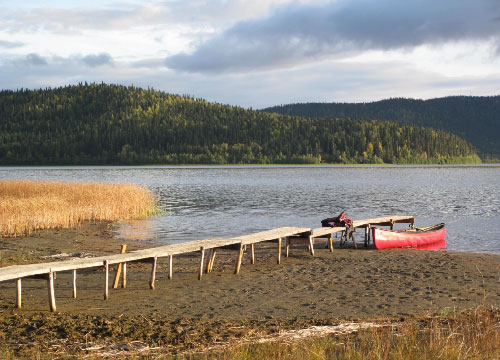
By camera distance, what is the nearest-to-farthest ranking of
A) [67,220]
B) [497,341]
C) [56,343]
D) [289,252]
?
[497,341] → [56,343] → [289,252] → [67,220]

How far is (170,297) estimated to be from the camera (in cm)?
1395

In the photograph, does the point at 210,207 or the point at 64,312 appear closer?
the point at 64,312

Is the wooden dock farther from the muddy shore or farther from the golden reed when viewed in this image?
the golden reed

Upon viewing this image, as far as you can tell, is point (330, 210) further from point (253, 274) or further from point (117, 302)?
point (117, 302)

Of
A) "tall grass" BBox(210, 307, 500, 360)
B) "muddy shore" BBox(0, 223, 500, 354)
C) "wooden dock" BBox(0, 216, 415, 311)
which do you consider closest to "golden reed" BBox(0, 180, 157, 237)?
"muddy shore" BBox(0, 223, 500, 354)

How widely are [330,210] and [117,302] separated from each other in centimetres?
3128

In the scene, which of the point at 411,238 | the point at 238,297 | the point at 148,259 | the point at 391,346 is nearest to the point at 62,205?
the point at 148,259

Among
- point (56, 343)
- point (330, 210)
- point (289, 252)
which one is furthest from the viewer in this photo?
point (330, 210)

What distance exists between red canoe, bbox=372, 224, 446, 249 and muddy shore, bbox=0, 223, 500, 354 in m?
1.75

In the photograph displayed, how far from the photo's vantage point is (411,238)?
2453 centimetres

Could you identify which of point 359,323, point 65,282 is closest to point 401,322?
point 359,323

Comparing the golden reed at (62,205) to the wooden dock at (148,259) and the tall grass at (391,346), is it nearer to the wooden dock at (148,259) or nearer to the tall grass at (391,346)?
the wooden dock at (148,259)

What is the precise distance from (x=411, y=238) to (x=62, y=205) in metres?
18.9

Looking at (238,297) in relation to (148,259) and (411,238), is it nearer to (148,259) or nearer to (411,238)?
(148,259)
